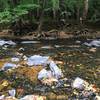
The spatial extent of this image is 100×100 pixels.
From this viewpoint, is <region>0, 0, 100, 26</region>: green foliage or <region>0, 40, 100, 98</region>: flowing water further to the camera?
<region>0, 0, 100, 26</region>: green foliage

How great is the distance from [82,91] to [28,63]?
234 centimetres

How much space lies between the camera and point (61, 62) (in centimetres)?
930

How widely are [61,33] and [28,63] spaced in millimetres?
7251

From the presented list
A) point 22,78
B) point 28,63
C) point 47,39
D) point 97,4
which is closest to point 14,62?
point 28,63

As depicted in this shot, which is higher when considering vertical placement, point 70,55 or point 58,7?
point 58,7

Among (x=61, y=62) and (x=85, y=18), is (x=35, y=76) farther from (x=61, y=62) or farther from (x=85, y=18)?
(x=85, y=18)

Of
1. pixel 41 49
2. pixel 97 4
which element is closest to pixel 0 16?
pixel 41 49

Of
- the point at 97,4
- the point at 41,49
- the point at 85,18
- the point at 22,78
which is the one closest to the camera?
the point at 22,78

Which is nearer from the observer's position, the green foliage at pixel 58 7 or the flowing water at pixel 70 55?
the flowing water at pixel 70 55

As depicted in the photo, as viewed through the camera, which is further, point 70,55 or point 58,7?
point 58,7

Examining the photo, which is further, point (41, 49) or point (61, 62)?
point (41, 49)

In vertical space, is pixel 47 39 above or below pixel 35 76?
below

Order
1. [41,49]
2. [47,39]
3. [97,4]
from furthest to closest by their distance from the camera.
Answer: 1. [97,4]
2. [47,39]
3. [41,49]

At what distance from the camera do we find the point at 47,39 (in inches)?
581
